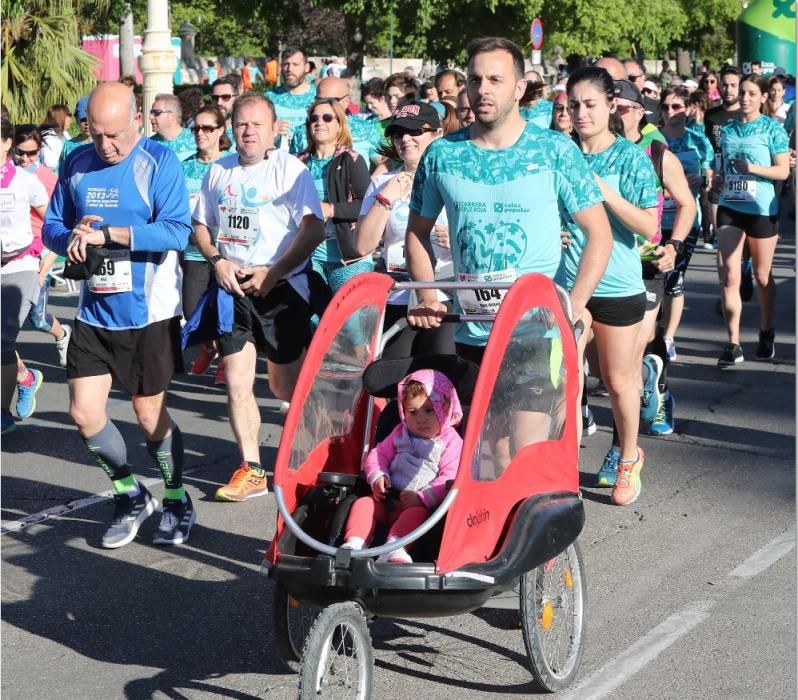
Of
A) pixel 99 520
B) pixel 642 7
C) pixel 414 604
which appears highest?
pixel 642 7

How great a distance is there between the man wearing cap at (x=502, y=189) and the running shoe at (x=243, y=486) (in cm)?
220

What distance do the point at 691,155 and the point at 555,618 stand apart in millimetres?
8382

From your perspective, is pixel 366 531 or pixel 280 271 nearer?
pixel 366 531

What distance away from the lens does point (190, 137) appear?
1092 centimetres

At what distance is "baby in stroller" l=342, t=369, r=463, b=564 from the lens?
4887mm

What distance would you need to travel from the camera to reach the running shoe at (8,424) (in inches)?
360

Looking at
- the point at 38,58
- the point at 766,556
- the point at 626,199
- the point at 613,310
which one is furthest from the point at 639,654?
the point at 38,58

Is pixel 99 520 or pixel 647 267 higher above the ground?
pixel 647 267

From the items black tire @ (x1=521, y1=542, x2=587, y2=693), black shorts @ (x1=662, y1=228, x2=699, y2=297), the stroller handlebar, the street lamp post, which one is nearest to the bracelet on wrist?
black tire @ (x1=521, y1=542, x2=587, y2=693)

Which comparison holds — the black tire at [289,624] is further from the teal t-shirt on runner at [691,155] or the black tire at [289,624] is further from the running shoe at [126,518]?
the teal t-shirt on runner at [691,155]

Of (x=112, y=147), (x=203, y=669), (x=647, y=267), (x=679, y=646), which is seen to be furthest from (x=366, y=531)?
(x=647, y=267)

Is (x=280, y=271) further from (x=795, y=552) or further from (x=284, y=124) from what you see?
(x=284, y=124)

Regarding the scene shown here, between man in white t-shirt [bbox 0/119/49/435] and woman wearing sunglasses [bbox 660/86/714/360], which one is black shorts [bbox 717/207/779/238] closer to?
woman wearing sunglasses [bbox 660/86/714/360]

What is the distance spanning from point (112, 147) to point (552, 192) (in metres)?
2.05
